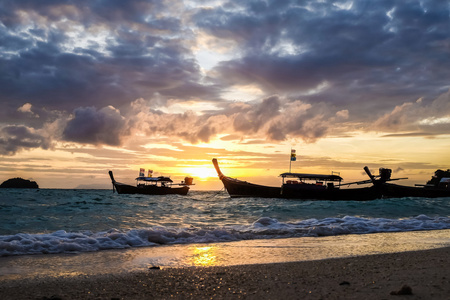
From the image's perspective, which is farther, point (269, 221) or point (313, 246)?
point (269, 221)

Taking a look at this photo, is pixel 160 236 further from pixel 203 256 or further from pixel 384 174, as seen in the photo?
pixel 384 174

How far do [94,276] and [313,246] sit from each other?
630 centimetres

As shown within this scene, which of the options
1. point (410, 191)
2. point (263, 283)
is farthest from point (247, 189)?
point (263, 283)

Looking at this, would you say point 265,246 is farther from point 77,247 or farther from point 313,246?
point 77,247

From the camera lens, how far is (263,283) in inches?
214

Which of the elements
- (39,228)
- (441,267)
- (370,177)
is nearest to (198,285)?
(441,267)

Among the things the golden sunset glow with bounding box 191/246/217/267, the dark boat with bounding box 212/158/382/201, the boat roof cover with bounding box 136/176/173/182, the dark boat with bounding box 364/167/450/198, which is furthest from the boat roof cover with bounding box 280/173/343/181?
the golden sunset glow with bounding box 191/246/217/267

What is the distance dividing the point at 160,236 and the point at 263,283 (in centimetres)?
628

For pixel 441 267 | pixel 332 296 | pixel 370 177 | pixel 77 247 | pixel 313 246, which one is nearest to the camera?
pixel 332 296

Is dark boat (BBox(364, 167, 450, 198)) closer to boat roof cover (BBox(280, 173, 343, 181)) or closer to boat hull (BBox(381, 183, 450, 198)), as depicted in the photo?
boat hull (BBox(381, 183, 450, 198))

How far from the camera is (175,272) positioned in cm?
638

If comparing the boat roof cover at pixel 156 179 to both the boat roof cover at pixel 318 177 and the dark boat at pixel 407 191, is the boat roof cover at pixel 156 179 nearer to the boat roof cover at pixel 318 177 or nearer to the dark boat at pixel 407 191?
the boat roof cover at pixel 318 177

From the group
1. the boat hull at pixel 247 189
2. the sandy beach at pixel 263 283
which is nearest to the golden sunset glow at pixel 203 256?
the sandy beach at pixel 263 283

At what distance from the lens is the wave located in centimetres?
922
